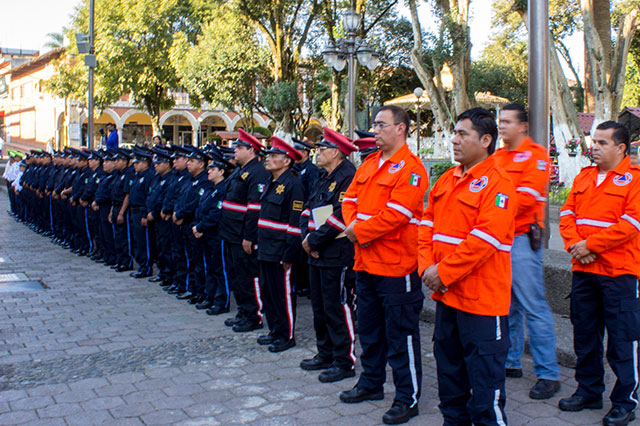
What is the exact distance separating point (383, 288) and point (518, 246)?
1.08 metres

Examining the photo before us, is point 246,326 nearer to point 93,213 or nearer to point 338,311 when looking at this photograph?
point 338,311

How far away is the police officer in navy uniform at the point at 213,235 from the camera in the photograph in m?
7.48

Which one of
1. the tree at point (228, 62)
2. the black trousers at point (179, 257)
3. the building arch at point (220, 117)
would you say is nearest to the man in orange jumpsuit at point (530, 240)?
the black trousers at point (179, 257)

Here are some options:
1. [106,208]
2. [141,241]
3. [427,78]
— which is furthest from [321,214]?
[427,78]

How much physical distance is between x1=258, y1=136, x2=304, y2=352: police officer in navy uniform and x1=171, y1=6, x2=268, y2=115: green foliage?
19.4 m

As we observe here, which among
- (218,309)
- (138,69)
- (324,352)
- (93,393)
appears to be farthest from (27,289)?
(138,69)

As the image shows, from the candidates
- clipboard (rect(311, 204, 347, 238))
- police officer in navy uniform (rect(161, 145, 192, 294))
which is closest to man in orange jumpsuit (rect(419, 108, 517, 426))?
clipboard (rect(311, 204, 347, 238))

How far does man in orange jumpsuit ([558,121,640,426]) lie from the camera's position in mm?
4195

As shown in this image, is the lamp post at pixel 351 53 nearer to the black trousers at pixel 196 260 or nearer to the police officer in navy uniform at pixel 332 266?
the black trousers at pixel 196 260

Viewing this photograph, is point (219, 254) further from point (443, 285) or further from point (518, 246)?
point (443, 285)

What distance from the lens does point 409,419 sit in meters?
4.35

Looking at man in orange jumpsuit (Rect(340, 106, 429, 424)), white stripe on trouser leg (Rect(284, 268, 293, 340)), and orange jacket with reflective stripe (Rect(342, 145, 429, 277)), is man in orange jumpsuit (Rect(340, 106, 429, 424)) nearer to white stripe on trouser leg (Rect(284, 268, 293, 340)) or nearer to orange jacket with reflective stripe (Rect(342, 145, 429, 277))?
orange jacket with reflective stripe (Rect(342, 145, 429, 277))

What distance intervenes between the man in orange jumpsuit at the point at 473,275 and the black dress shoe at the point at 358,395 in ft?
3.11

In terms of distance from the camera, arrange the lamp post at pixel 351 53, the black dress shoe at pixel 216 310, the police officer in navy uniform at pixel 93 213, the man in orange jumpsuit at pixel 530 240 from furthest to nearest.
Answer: the lamp post at pixel 351 53
the police officer in navy uniform at pixel 93 213
the black dress shoe at pixel 216 310
the man in orange jumpsuit at pixel 530 240
